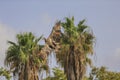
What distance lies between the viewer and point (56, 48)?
40875mm

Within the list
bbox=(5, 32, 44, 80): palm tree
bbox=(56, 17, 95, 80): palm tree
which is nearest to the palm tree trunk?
bbox=(56, 17, 95, 80): palm tree

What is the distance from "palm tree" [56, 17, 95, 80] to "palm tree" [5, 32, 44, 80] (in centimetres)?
316

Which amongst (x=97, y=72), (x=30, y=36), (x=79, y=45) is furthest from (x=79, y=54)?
(x=97, y=72)

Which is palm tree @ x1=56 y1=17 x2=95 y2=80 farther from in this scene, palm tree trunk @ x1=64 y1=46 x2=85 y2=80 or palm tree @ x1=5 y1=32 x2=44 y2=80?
palm tree @ x1=5 y1=32 x2=44 y2=80

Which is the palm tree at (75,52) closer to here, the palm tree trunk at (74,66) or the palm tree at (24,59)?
the palm tree trunk at (74,66)

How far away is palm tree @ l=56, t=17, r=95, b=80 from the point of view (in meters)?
36.7

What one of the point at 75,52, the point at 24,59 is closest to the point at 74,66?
the point at 75,52

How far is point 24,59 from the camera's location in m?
39.3

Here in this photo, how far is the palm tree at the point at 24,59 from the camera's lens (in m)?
39.5

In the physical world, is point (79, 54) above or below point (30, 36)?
below

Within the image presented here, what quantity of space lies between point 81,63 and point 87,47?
2066 mm

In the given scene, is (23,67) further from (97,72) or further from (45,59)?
(97,72)

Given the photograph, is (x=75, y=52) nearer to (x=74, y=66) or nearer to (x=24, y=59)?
(x=74, y=66)

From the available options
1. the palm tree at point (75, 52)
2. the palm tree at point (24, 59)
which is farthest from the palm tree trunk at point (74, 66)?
the palm tree at point (24, 59)
